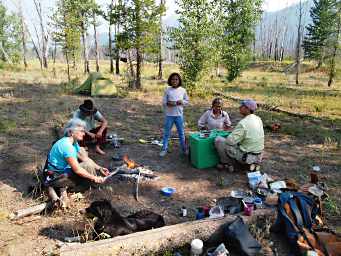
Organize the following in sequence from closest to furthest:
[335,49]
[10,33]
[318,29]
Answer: [335,49], [318,29], [10,33]

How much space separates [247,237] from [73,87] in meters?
13.3

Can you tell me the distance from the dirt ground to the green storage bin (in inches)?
7.1

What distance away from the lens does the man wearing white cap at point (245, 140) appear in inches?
210

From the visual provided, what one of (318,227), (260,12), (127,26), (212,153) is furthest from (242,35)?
(318,227)

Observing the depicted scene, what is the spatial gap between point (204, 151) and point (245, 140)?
2.79 feet

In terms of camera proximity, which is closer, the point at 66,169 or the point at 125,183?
the point at 66,169

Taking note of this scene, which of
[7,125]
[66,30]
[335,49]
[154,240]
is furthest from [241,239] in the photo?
[335,49]

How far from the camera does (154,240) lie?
11.5 ft

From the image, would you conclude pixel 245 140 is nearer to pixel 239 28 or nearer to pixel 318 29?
pixel 239 28

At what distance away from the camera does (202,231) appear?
146 inches

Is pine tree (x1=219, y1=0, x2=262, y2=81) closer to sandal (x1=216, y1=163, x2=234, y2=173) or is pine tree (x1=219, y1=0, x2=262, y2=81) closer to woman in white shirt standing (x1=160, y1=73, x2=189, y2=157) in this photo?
woman in white shirt standing (x1=160, y1=73, x2=189, y2=157)

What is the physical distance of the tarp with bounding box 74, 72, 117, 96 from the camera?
13.5 metres

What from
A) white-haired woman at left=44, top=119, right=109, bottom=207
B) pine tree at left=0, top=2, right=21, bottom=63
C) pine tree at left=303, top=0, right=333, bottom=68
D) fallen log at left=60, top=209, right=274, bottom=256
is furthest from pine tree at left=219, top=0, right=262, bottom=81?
pine tree at left=0, top=2, right=21, bottom=63

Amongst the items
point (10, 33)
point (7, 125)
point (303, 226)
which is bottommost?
point (303, 226)
